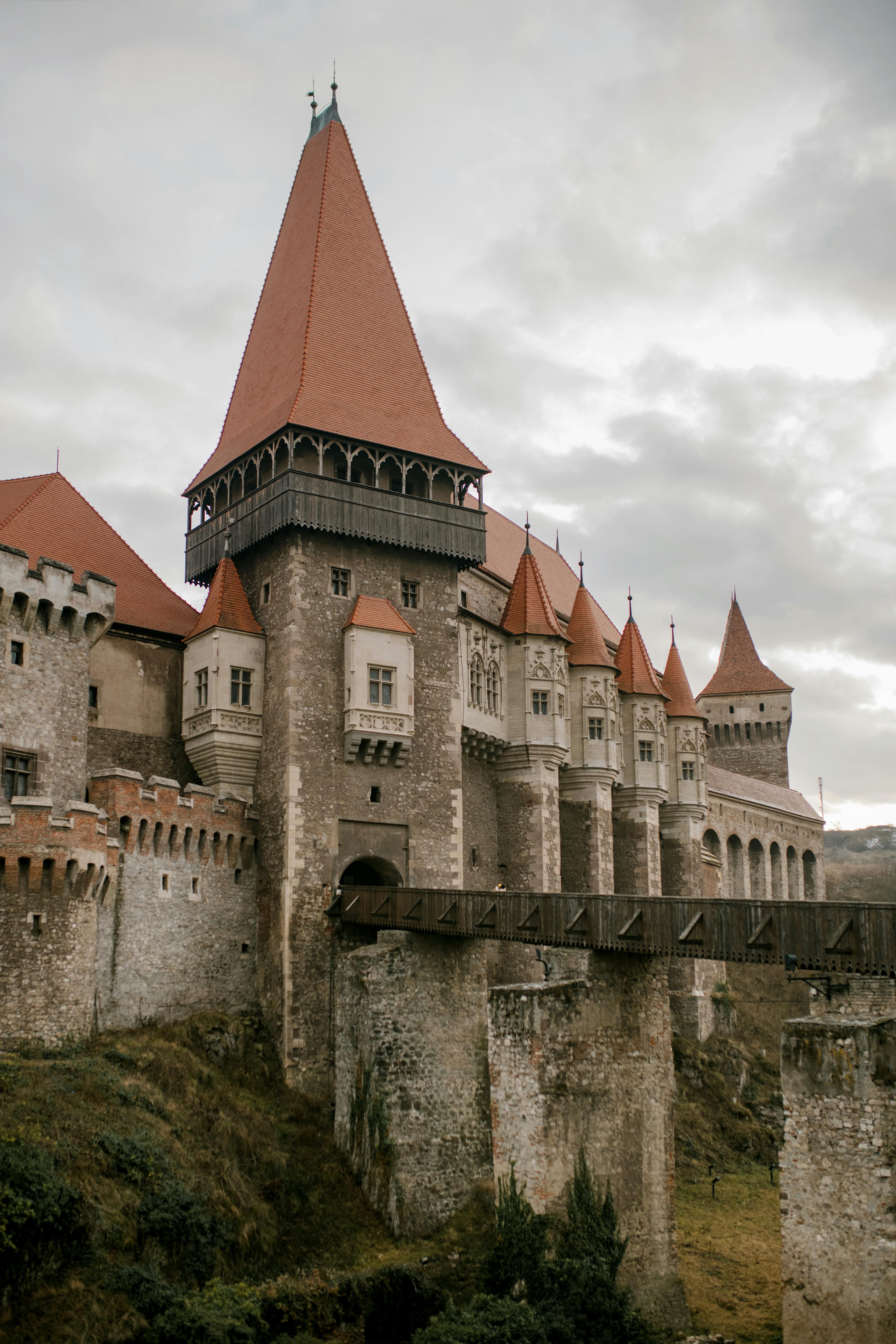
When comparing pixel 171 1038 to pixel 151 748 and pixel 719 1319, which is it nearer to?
pixel 151 748

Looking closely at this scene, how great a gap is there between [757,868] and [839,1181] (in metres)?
44.4

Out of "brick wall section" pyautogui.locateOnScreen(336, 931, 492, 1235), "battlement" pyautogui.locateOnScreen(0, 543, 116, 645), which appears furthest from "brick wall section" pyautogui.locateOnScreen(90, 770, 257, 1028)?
"battlement" pyautogui.locateOnScreen(0, 543, 116, 645)

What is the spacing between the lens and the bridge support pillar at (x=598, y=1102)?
20.5 meters

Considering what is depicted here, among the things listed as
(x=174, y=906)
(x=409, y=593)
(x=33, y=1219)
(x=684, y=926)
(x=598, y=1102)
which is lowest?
(x=33, y=1219)

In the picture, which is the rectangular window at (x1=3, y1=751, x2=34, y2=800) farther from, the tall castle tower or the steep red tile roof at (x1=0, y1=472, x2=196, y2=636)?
the tall castle tower

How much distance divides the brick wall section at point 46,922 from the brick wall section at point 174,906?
5.24 feet

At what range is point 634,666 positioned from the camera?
4512cm

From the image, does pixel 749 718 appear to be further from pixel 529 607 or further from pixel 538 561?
pixel 529 607

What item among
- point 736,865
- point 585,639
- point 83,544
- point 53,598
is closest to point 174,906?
point 53,598

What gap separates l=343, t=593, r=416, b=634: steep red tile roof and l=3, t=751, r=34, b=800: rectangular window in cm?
864

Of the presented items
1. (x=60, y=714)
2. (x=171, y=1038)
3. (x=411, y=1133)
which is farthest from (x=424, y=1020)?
(x=60, y=714)

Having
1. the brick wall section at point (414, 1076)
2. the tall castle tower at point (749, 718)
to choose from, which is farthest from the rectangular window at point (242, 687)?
the tall castle tower at point (749, 718)

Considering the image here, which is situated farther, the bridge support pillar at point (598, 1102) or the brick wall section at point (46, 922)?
the brick wall section at point (46, 922)

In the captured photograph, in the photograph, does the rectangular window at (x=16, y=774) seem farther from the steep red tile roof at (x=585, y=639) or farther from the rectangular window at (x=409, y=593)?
the steep red tile roof at (x=585, y=639)
